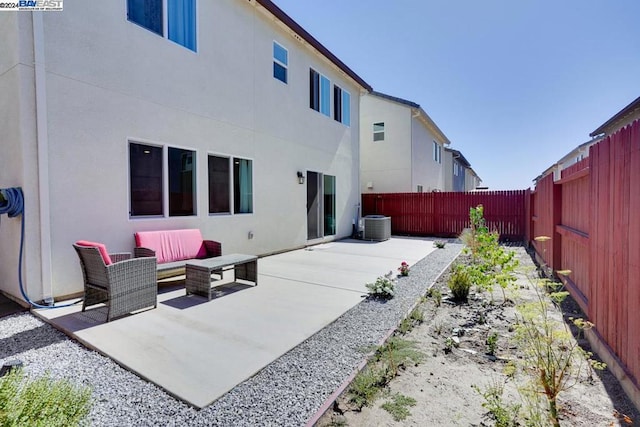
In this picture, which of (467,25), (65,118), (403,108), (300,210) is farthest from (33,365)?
(403,108)

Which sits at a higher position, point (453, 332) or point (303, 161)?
point (303, 161)

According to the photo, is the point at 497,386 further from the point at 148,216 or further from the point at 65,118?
the point at 65,118

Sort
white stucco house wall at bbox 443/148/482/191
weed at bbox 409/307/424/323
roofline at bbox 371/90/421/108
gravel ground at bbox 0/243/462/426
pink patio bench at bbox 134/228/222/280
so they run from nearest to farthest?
gravel ground at bbox 0/243/462/426, weed at bbox 409/307/424/323, pink patio bench at bbox 134/228/222/280, roofline at bbox 371/90/421/108, white stucco house wall at bbox 443/148/482/191

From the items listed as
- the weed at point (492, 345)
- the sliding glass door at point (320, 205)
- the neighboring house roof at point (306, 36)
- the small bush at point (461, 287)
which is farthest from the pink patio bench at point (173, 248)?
the neighboring house roof at point (306, 36)

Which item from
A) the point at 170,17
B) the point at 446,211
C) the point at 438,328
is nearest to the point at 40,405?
the point at 438,328

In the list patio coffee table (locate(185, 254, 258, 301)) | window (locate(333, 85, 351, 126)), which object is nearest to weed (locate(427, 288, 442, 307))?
patio coffee table (locate(185, 254, 258, 301))

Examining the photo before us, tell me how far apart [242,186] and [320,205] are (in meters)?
3.80

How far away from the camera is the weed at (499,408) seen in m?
2.03

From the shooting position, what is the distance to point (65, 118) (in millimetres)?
4414

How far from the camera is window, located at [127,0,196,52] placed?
532 centimetres

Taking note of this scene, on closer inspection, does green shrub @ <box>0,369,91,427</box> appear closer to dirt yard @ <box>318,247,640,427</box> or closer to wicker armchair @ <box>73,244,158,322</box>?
dirt yard @ <box>318,247,640,427</box>

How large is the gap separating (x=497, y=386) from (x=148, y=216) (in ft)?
18.7

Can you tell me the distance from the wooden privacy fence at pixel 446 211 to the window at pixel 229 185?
29.3 feet

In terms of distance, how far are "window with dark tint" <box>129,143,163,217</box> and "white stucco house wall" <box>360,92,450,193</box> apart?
12.8 metres
